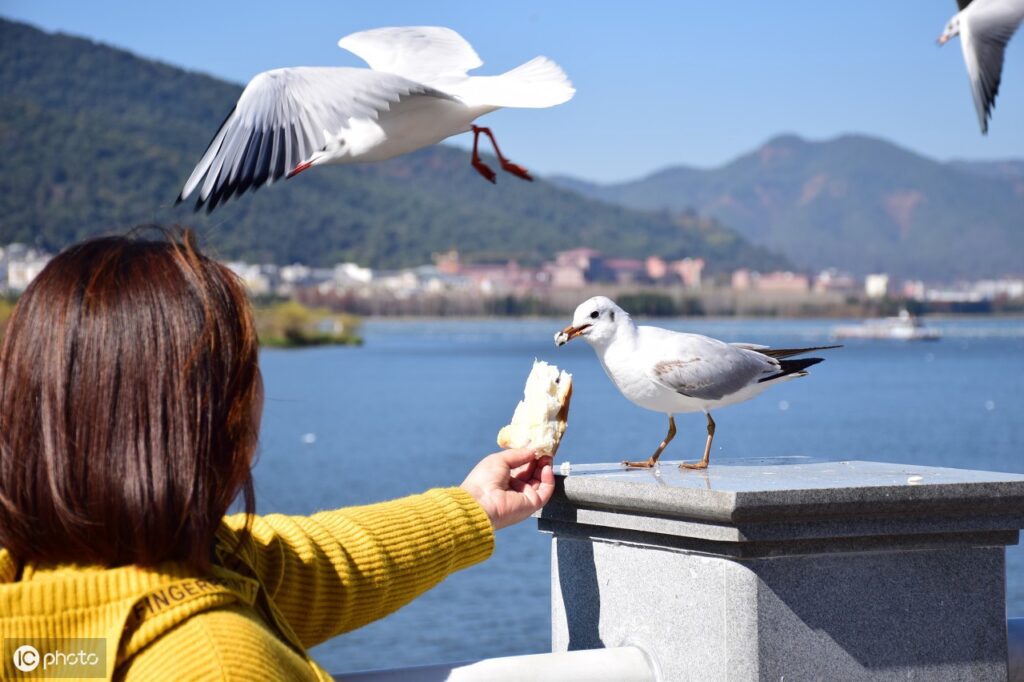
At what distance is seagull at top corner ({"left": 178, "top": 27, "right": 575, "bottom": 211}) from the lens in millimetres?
2160

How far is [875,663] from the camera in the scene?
8.45ft

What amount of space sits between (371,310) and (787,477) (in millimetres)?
115710

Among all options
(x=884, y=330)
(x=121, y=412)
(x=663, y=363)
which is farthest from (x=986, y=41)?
(x=884, y=330)

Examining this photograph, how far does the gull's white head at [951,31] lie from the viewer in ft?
10.7

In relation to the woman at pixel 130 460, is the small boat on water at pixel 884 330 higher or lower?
lower

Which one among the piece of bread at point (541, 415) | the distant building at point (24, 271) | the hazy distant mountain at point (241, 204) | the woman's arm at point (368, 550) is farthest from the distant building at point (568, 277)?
the woman's arm at point (368, 550)

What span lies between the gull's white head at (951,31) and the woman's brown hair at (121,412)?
248cm

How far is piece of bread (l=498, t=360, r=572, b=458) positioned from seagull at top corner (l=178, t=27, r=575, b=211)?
1.39 ft

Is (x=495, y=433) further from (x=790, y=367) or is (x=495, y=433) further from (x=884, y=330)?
(x=884, y=330)

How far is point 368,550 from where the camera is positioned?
2119mm

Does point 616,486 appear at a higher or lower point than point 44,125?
lower

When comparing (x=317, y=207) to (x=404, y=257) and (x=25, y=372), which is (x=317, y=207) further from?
(x=25, y=372)

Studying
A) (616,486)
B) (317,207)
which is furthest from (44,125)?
(616,486)

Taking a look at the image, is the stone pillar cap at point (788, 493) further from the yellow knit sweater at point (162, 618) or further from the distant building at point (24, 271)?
the distant building at point (24, 271)
